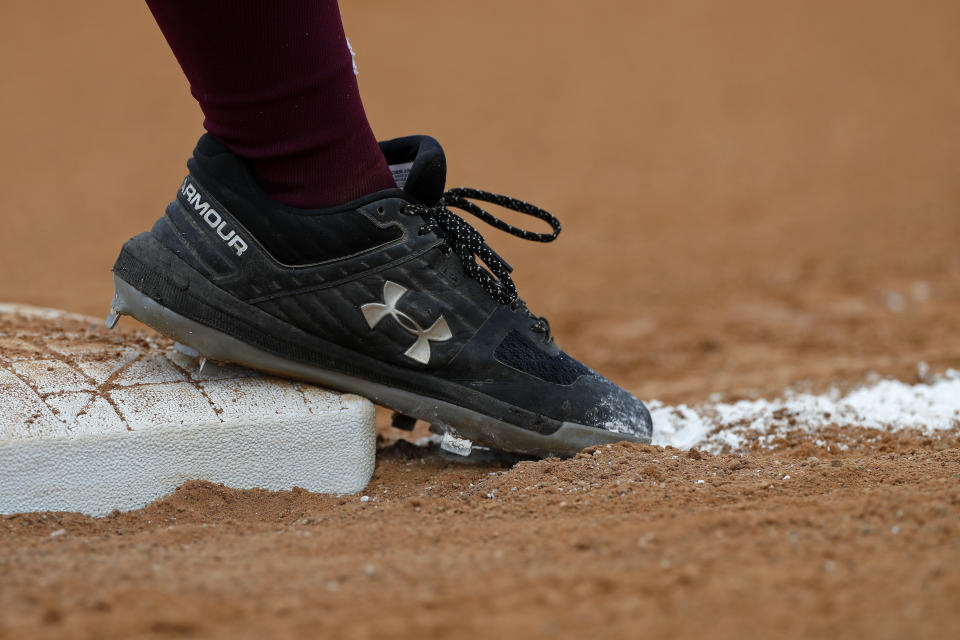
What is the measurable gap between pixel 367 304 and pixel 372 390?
154 mm

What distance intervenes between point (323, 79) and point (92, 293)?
2847 mm

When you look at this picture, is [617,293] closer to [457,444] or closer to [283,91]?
[457,444]

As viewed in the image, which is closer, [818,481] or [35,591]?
[35,591]

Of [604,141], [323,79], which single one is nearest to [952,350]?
[323,79]

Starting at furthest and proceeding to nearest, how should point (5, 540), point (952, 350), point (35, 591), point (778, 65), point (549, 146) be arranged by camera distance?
point (778, 65) < point (549, 146) < point (952, 350) < point (5, 540) < point (35, 591)

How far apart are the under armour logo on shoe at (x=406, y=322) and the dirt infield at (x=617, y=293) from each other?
0.74ft

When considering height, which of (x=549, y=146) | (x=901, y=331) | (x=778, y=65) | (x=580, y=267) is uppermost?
(x=778, y=65)

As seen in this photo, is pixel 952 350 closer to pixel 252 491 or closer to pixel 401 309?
pixel 401 309

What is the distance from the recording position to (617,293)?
12.2 ft

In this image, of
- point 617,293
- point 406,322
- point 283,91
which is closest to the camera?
point 283,91

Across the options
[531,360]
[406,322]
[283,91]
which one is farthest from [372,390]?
[283,91]

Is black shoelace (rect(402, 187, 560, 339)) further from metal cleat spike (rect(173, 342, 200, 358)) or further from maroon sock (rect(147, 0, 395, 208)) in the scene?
metal cleat spike (rect(173, 342, 200, 358))

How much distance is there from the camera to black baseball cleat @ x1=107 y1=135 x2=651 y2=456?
4.67 ft

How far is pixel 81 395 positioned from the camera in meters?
1.35
